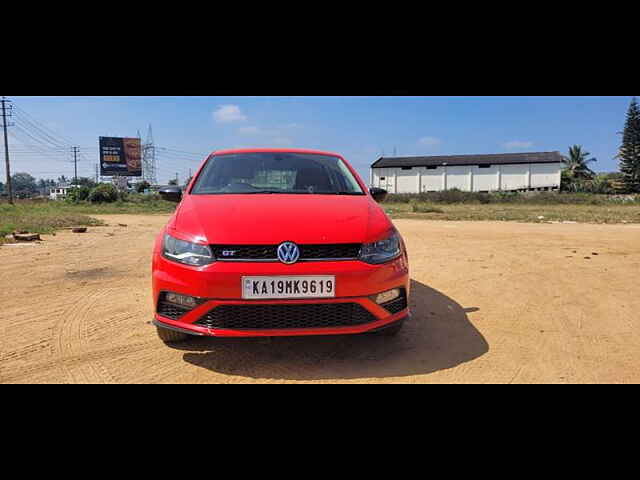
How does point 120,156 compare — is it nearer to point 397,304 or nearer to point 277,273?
point 277,273

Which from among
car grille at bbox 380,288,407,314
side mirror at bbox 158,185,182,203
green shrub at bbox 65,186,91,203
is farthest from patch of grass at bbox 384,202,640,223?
green shrub at bbox 65,186,91,203

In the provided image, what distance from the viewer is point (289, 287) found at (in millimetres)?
2393

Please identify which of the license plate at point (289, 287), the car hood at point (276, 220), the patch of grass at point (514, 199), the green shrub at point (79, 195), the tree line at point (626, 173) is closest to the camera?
the license plate at point (289, 287)

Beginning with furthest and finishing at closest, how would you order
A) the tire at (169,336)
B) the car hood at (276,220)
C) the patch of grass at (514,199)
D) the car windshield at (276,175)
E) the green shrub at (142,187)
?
the green shrub at (142,187) → the patch of grass at (514,199) → the car windshield at (276,175) → the tire at (169,336) → the car hood at (276,220)

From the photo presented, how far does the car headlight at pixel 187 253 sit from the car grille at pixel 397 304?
3.75 ft

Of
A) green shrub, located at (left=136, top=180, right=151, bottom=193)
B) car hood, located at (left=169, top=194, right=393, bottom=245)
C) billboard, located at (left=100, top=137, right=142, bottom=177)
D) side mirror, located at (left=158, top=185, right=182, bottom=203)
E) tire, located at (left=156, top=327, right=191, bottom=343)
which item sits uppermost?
billboard, located at (left=100, top=137, right=142, bottom=177)

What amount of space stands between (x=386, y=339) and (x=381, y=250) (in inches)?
33.8

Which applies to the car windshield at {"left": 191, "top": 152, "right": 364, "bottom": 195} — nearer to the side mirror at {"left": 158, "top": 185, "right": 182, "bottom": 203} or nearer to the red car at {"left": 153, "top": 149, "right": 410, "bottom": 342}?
the side mirror at {"left": 158, "top": 185, "right": 182, "bottom": 203}

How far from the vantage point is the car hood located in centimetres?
253

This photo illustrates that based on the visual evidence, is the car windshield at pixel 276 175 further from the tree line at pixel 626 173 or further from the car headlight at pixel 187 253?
the tree line at pixel 626 173

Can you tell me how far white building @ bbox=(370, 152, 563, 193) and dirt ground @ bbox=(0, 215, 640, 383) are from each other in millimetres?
52496

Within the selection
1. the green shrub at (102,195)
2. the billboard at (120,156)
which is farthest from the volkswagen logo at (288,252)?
the billboard at (120,156)

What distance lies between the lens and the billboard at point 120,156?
172 feet
